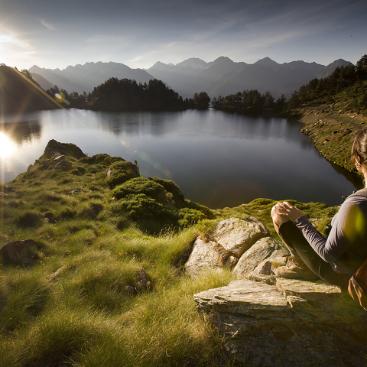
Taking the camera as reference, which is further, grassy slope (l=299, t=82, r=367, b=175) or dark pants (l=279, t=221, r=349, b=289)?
grassy slope (l=299, t=82, r=367, b=175)

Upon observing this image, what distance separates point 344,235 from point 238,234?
610 centimetres

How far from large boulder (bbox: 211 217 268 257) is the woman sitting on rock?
424 centimetres

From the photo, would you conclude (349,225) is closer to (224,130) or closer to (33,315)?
(33,315)

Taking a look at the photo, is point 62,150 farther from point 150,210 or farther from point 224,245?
point 224,245

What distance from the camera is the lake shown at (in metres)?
45.0

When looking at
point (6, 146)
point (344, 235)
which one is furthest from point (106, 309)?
point (6, 146)

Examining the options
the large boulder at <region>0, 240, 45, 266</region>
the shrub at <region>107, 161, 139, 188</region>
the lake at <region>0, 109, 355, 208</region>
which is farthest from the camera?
the lake at <region>0, 109, 355, 208</region>

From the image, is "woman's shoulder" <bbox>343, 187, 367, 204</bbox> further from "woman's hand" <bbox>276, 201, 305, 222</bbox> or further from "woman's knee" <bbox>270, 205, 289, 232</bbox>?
"woman's knee" <bbox>270, 205, 289, 232</bbox>

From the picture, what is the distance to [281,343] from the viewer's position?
3.82m

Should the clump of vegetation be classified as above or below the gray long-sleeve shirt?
below

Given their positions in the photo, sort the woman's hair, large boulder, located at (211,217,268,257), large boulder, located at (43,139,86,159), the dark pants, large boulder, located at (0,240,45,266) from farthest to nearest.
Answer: large boulder, located at (43,139,86,159) < large boulder, located at (0,240,45,266) < large boulder, located at (211,217,268,257) < the dark pants < the woman's hair

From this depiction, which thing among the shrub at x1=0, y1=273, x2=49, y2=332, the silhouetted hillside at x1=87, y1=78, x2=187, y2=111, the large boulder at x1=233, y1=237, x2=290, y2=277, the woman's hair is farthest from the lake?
the silhouetted hillside at x1=87, y1=78, x2=187, y2=111

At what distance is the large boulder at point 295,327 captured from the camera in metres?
3.68

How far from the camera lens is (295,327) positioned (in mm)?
3891
